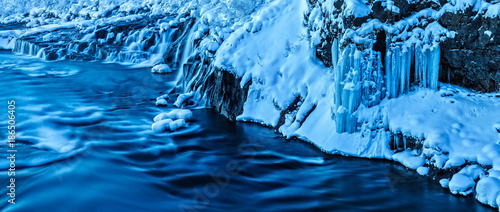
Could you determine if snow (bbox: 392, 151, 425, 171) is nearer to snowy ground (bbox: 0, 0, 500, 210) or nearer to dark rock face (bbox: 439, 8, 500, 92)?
snowy ground (bbox: 0, 0, 500, 210)

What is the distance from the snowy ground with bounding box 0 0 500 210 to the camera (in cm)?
611

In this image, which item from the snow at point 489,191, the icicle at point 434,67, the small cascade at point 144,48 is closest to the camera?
the snow at point 489,191

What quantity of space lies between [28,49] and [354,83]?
15235 millimetres

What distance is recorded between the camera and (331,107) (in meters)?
7.70

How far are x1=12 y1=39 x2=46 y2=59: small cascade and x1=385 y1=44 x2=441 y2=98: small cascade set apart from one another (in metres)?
14.0

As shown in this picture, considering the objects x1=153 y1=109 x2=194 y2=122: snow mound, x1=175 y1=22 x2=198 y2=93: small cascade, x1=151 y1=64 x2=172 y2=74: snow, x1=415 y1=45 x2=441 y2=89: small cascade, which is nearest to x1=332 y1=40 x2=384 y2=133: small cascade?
x1=415 y1=45 x2=441 y2=89: small cascade

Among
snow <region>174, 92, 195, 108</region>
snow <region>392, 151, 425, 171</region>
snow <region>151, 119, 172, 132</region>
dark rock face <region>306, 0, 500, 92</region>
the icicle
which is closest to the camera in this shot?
snow <region>392, 151, 425, 171</region>

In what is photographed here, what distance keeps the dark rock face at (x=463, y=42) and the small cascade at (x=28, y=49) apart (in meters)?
13.5

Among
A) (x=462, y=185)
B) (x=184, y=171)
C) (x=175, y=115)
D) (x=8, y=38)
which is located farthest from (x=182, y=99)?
(x=8, y=38)

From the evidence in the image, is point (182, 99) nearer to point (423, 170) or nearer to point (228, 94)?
point (228, 94)

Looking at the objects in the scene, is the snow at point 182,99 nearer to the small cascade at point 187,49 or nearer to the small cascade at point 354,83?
the small cascade at point 187,49

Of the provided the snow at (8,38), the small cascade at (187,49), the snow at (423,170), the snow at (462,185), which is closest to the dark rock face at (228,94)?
the small cascade at (187,49)

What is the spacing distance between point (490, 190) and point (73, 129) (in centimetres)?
746

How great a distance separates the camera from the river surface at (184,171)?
18.7 feet
